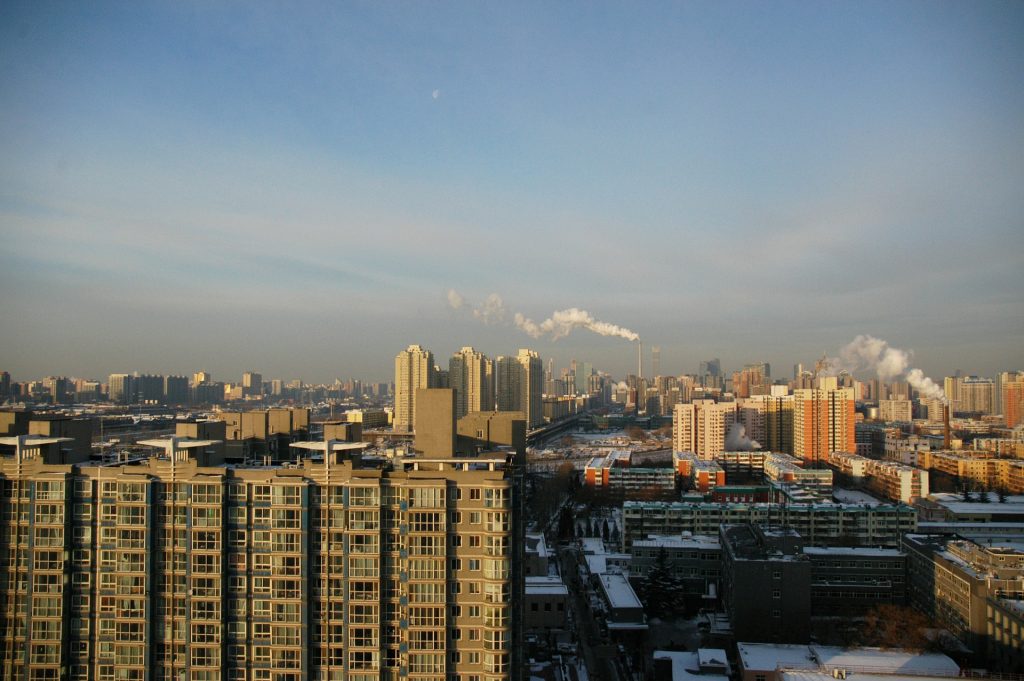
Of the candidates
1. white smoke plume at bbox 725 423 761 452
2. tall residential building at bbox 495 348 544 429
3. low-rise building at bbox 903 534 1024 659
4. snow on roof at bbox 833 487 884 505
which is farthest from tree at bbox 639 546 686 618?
tall residential building at bbox 495 348 544 429

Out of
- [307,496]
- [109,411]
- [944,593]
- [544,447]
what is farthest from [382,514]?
[544,447]

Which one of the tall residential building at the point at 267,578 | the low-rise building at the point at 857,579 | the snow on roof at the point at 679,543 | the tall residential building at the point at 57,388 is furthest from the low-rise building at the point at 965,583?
the tall residential building at the point at 57,388

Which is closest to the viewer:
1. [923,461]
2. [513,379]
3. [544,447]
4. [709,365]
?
[923,461]

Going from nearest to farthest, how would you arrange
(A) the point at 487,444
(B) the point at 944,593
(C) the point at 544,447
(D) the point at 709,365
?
(A) the point at 487,444 < (B) the point at 944,593 < (C) the point at 544,447 < (D) the point at 709,365

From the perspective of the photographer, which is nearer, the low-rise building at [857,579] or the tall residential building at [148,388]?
the low-rise building at [857,579]

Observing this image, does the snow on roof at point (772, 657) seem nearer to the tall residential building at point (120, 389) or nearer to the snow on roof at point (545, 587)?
the snow on roof at point (545, 587)

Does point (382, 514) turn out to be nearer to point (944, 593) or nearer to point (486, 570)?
point (486, 570)

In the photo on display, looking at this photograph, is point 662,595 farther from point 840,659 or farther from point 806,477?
point 806,477

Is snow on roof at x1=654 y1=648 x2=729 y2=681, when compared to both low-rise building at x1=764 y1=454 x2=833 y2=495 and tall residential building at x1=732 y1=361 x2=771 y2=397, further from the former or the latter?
tall residential building at x1=732 y1=361 x2=771 y2=397
